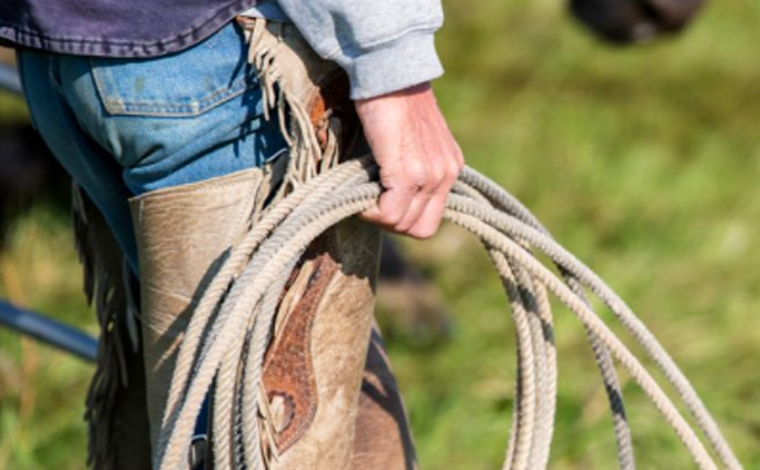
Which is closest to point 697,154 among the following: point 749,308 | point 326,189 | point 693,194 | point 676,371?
point 693,194

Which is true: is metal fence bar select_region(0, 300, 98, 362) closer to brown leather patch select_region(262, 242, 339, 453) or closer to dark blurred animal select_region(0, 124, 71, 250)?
brown leather patch select_region(262, 242, 339, 453)

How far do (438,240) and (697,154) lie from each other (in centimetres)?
118

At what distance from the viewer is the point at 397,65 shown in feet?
4.30

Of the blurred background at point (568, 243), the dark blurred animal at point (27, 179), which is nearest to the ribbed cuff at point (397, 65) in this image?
the blurred background at point (568, 243)

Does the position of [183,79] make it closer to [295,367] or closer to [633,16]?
[295,367]

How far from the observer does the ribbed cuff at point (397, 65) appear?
131 centimetres

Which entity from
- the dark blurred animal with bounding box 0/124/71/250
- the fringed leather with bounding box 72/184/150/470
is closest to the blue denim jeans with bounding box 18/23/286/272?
the fringed leather with bounding box 72/184/150/470

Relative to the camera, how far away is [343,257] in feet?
4.83

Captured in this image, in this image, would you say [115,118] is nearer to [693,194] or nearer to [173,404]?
[173,404]

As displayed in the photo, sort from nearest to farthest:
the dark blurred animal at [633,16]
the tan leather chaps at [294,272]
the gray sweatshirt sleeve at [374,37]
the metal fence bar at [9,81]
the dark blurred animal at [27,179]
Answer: the gray sweatshirt sleeve at [374,37], the tan leather chaps at [294,272], the metal fence bar at [9,81], the dark blurred animal at [633,16], the dark blurred animal at [27,179]

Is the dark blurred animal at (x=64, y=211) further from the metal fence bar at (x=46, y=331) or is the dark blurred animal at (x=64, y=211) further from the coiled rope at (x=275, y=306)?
the coiled rope at (x=275, y=306)

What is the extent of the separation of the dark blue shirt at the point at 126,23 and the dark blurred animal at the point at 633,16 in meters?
1.95

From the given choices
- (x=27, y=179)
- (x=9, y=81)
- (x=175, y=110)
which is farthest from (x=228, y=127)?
(x=27, y=179)

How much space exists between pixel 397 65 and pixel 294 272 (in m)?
0.28
